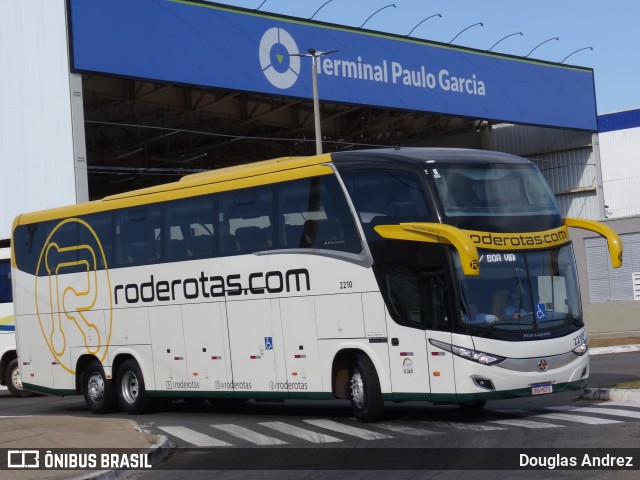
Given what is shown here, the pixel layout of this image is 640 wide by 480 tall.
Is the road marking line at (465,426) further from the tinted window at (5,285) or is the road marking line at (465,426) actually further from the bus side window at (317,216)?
the tinted window at (5,285)

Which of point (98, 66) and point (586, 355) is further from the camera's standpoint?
point (98, 66)

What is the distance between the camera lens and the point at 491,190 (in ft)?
55.5

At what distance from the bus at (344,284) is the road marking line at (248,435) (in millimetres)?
1131

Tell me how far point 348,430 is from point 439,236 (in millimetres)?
3019

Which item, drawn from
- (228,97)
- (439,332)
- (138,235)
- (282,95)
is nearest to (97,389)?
(138,235)

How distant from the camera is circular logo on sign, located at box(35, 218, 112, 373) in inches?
869

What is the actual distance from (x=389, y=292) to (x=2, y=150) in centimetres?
1954

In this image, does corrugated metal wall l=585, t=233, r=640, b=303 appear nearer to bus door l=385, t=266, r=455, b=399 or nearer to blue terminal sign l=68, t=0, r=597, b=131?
blue terminal sign l=68, t=0, r=597, b=131

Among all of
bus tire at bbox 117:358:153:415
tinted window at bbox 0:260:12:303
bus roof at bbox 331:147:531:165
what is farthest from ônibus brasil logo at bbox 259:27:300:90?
bus roof at bbox 331:147:531:165

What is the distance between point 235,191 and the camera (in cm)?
1933

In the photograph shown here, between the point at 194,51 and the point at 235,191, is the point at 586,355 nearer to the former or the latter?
the point at 235,191

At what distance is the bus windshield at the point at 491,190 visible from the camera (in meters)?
16.6

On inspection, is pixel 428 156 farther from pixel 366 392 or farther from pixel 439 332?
pixel 366 392

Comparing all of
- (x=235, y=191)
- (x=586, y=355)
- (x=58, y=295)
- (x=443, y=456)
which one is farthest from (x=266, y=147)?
(x=443, y=456)
